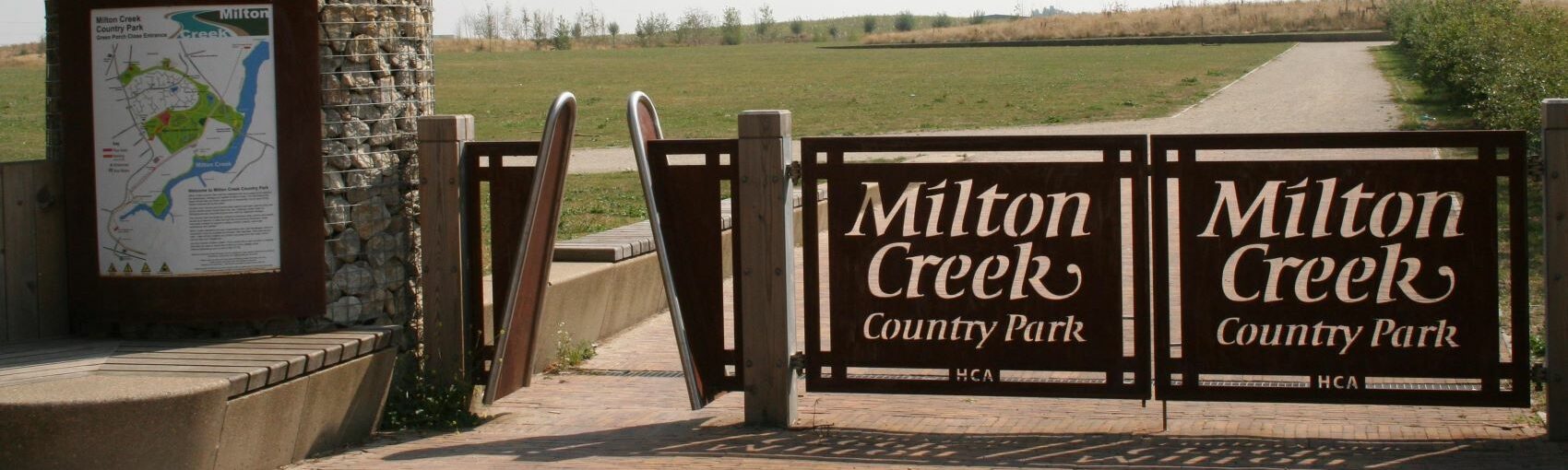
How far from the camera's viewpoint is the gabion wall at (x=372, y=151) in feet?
19.7

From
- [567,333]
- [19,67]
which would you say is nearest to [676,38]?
[19,67]

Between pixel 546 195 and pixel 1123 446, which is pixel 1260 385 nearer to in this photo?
pixel 1123 446

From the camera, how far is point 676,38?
116 m

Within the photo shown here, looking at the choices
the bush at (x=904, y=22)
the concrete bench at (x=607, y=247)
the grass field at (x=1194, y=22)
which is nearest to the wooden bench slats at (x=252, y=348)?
the concrete bench at (x=607, y=247)

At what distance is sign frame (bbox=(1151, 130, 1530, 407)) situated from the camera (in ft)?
17.9

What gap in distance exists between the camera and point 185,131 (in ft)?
18.9

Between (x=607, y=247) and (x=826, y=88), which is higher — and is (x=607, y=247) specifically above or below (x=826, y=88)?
below

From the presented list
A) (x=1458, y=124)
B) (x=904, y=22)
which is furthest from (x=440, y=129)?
(x=904, y=22)

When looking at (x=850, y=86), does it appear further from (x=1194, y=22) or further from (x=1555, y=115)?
(x=1194, y=22)

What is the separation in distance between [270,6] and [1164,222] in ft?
10.9

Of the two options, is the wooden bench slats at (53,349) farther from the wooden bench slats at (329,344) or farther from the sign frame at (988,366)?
the sign frame at (988,366)

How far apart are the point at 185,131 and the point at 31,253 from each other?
77 cm

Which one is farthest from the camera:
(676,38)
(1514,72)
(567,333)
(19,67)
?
(676,38)

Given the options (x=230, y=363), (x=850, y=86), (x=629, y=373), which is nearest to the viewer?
(x=230, y=363)
